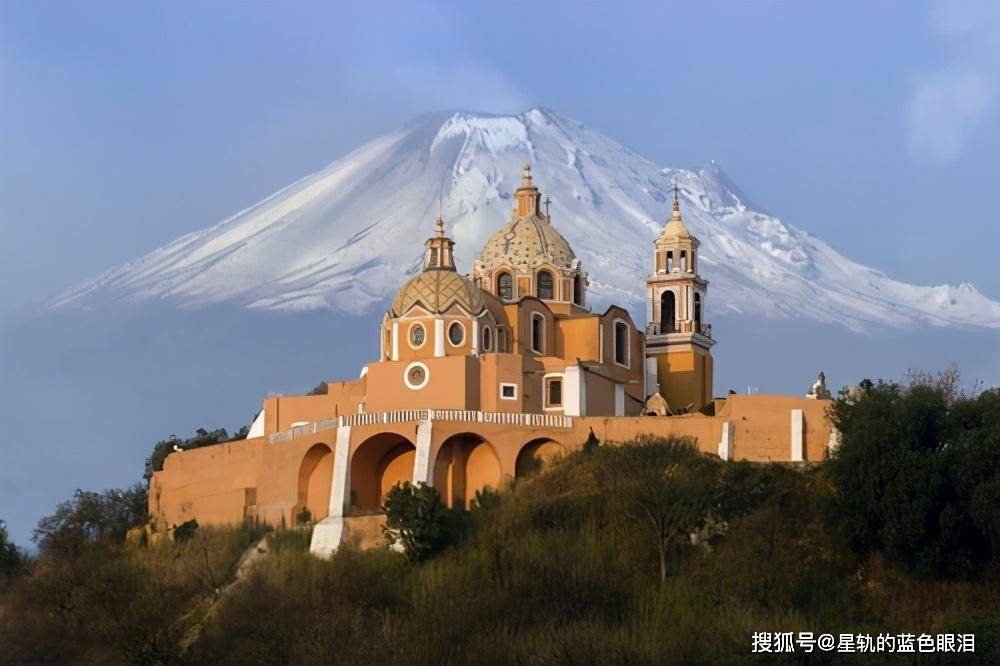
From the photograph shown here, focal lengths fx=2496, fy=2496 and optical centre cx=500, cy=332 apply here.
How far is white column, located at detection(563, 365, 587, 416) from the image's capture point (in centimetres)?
5775

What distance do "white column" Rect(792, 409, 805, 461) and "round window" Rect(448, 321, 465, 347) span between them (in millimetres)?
8141

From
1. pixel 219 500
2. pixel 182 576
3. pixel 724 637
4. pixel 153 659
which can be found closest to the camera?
pixel 724 637

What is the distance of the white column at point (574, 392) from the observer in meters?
57.8

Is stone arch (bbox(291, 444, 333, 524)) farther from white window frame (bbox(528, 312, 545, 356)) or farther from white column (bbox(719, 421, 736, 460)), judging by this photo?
white column (bbox(719, 421, 736, 460))

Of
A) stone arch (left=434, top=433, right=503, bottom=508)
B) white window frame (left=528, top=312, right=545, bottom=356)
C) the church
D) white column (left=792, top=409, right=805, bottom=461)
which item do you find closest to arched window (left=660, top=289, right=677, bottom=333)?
the church

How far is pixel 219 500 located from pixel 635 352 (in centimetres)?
1135

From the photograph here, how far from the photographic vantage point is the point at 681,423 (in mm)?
56219

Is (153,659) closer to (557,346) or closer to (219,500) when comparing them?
(219,500)

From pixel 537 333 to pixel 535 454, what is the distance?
5835 millimetres

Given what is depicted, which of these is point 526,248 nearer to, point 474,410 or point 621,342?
point 621,342

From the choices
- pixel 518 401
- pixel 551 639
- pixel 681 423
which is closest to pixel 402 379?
pixel 518 401

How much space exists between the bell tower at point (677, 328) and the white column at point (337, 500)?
995 centimetres

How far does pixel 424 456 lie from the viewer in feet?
182

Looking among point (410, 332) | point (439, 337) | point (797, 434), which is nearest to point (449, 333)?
point (439, 337)
